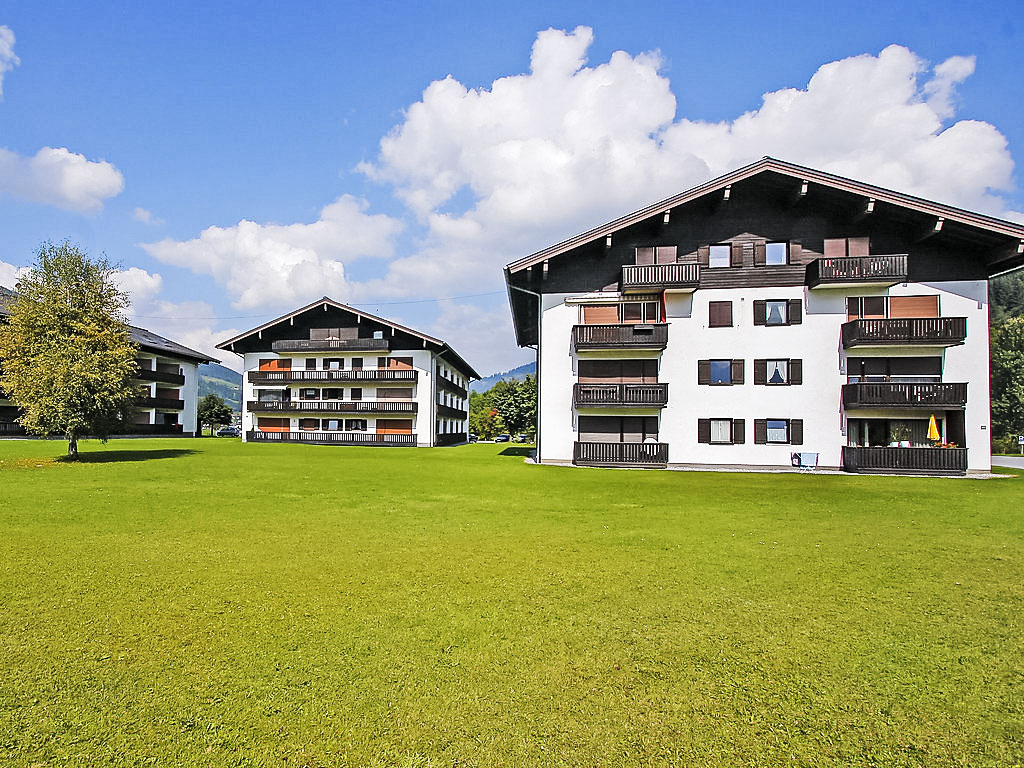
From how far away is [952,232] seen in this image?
2419 centimetres

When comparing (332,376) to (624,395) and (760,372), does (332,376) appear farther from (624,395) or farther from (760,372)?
(760,372)

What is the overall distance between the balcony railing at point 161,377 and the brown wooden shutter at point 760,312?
47.9 meters

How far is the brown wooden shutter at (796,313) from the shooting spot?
25.5 metres

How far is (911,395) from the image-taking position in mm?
23984

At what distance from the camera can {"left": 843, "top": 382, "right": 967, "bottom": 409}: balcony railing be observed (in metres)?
23.8

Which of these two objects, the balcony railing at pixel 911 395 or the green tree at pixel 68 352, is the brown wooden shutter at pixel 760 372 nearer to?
the balcony railing at pixel 911 395

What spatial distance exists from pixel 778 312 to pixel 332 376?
110ft

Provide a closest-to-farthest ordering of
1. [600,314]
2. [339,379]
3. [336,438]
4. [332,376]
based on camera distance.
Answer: [600,314] → [339,379] → [332,376] → [336,438]

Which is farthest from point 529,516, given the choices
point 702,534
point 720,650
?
point 720,650

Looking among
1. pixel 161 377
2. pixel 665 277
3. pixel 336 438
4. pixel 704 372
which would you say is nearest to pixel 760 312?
pixel 704 372

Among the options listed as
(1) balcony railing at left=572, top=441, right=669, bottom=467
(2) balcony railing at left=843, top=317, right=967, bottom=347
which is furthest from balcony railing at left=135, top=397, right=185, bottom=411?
(2) balcony railing at left=843, top=317, right=967, bottom=347

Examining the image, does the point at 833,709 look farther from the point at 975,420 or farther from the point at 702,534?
the point at 975,420

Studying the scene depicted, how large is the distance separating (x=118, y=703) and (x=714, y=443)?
999 inches

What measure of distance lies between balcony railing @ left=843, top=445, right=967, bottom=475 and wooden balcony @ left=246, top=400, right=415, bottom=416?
30.9 meters
